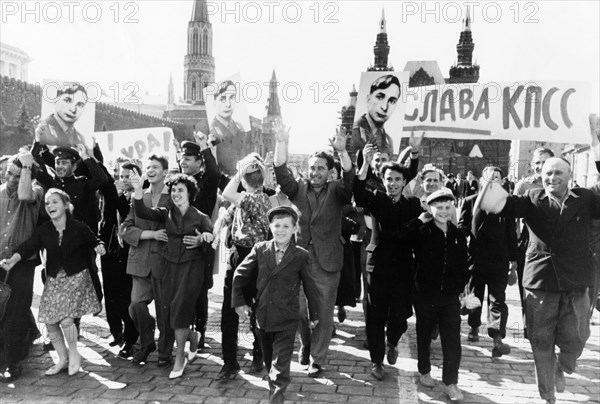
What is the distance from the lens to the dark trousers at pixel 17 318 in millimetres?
5395

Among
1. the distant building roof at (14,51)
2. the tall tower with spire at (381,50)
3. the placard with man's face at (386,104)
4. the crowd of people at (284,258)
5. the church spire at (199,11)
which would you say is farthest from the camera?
the church spire at (199,11)

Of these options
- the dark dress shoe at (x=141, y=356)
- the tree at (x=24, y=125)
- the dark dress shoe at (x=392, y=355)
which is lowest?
the dark dress shoe at (x=141, y=356)

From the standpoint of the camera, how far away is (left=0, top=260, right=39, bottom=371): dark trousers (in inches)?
212

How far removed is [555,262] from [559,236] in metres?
0.23

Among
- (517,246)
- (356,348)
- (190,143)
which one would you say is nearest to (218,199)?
(190,143)

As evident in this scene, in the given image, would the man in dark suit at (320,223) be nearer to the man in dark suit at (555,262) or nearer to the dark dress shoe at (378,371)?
the dark dress shoe at (378,371)

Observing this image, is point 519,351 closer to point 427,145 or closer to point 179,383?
point 179,383

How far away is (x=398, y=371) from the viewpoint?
568cm

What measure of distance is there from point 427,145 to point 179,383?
7871 centimetres

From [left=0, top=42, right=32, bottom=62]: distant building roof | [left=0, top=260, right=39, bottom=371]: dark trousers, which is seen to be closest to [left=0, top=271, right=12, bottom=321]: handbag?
[left=0, top=260, right=39, bottom=371]: dark trousers

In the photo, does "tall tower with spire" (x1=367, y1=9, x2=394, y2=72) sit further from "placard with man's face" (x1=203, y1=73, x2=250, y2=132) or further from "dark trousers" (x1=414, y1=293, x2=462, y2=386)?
"dark trousers" (x1=414, y1=293, x2=462, y2=386)

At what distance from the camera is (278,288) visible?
478 centimetres

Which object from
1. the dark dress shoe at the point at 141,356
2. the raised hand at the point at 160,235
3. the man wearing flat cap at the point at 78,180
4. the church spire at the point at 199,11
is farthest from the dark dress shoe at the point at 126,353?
the church spire at the point at 199,11

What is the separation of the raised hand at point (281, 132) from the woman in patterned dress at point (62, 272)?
6.82ft
